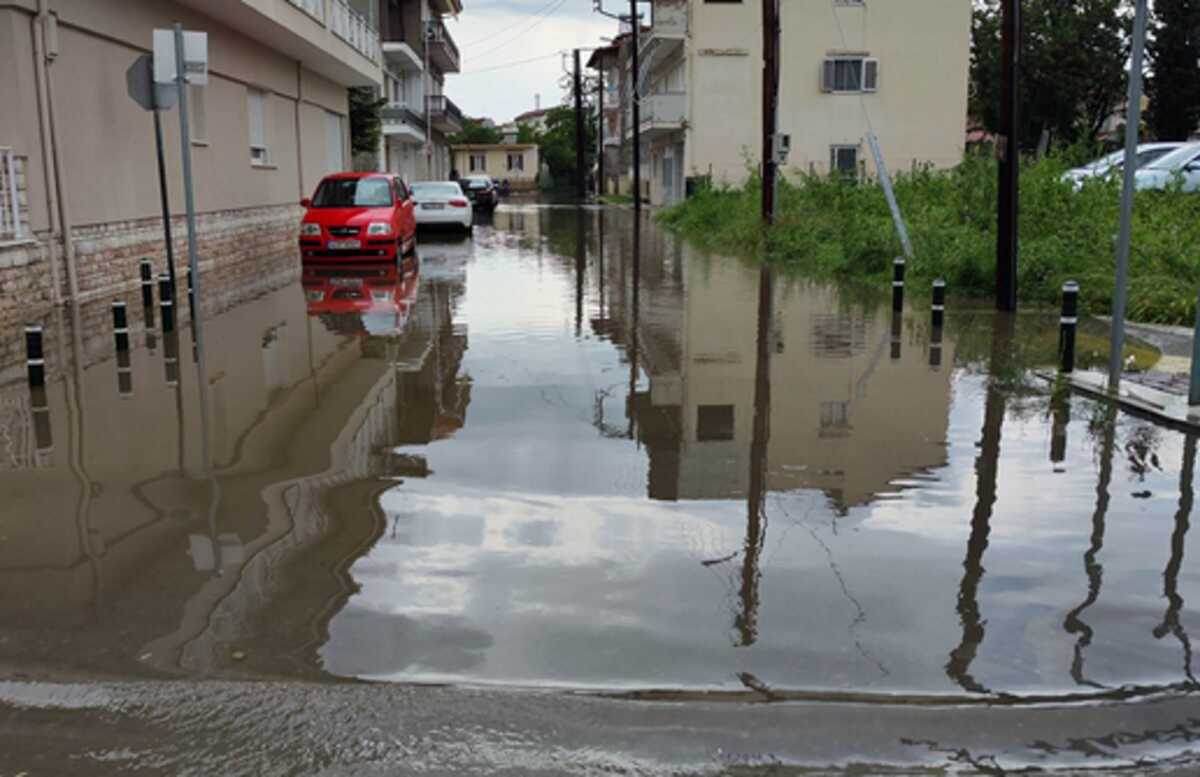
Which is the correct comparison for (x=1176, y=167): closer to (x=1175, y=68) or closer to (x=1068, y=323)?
(x=1068, y=323)

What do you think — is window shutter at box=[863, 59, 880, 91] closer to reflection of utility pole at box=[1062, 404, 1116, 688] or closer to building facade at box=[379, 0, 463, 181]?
building facade at box=[379, 0, 463, 181]

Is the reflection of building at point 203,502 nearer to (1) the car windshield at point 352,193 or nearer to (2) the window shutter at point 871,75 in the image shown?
(1) the car windshield at point 352,193

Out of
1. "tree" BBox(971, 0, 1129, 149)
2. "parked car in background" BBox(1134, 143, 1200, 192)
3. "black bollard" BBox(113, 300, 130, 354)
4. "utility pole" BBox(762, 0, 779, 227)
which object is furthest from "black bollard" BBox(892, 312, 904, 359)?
"tree" BBox(971, 0, 1129, 149)

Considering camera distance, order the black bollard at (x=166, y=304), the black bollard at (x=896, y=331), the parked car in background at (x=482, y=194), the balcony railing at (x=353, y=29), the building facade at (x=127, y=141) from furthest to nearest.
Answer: the parked car in background at (x=482, y=194)
the balcony railing at (x=353, y=29)
the building facade at (x=127, y=141)
the black bollard at (x=166, y=304)
the black bollard at (x=896, y=331)

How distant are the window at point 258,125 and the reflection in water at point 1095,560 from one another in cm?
2002

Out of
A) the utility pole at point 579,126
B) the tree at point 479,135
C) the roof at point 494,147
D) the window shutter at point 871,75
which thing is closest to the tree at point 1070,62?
the window shutter at point 871,75

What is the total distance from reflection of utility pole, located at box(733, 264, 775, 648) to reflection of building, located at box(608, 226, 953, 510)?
7cm

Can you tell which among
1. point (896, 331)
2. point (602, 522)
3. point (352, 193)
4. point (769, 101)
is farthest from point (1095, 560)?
point (769, 101)

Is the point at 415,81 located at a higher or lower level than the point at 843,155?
higher

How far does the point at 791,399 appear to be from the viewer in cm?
942

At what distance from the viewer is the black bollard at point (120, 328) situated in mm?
11094

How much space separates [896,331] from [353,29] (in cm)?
2234

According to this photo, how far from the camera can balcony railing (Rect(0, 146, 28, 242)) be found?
12.8m

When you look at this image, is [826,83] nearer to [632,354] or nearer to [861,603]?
[632,354]
